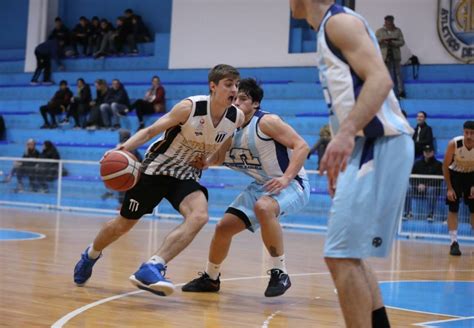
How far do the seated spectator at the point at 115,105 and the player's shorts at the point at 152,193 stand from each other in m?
12.9

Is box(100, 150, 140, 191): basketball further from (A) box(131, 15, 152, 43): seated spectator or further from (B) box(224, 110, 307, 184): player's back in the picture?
(A) box(131, 15, 152, 43): seated spectator

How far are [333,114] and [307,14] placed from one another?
1.59ft

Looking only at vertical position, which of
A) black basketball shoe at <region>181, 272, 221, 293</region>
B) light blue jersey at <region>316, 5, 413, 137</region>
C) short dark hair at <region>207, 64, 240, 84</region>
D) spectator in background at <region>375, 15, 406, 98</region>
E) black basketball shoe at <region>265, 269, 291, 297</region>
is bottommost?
black basketball shoe at <region>181, 272, 221, 293</region>

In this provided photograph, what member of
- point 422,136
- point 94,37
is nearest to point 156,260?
point 422,136

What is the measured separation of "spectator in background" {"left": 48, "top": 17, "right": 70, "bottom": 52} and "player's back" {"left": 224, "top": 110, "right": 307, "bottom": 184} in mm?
16828

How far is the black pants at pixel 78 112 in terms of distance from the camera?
19800 mm

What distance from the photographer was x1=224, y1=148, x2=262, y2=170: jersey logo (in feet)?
22.0

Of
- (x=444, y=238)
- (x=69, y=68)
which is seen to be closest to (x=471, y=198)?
(x=444, y=238)

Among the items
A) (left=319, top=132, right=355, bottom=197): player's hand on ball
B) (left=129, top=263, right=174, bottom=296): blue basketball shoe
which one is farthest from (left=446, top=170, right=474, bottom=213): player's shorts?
(left=319, top=132, right=355, bottom=197): player's hand on ball

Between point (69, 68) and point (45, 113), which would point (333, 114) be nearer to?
point (45, 113)

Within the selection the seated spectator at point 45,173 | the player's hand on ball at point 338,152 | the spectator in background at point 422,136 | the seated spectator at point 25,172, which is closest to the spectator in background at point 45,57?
the seated spectator at point 25,172

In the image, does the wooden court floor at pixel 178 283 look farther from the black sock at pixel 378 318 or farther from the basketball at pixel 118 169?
the black sock at pixel 378 318

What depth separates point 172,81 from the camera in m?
20.4

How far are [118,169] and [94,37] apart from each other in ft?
56.2
